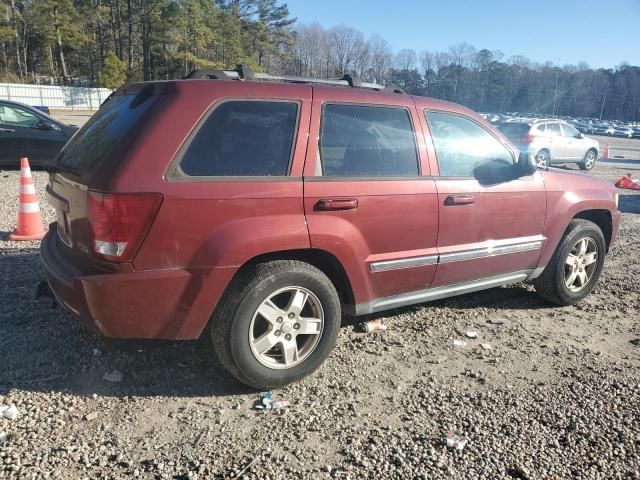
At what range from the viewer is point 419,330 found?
4230mm

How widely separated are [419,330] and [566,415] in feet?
4.39

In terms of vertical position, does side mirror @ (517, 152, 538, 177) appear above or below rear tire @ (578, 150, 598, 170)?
above

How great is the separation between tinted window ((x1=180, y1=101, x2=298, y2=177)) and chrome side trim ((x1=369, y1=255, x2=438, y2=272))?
0.91 metres

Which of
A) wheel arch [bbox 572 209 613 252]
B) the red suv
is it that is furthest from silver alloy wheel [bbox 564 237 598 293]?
the red suv

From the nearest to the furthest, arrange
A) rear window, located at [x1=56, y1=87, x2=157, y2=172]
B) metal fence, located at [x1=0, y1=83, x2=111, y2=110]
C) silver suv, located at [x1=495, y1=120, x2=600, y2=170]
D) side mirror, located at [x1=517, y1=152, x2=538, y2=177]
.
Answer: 1. rear window, located at [x1=56, y1=87, x2=157, y2=172]
2. side mirror, located at [x1=517, y1=152, x2=538, y2=177]
3. silver suv, located at [x1=495, y1=120, x2=600, y2=170]
4. metal fence, located at [x1=0, y1=83, x2=111, y2=110]

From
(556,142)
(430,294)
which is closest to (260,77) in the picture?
(430,294)

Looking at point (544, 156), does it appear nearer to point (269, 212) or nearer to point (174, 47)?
point (269, 212)

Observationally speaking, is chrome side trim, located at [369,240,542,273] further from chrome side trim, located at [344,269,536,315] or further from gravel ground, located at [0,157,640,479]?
gravel ground, located at [0,157,640,479]

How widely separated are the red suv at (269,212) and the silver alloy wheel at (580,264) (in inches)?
41.0

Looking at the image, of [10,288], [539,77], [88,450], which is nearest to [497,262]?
[88,450]

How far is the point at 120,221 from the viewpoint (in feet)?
9.00

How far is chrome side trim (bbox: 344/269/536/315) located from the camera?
3633 mm

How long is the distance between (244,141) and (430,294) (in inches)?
71.5

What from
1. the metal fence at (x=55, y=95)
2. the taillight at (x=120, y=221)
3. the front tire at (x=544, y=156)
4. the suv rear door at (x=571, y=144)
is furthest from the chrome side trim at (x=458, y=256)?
the metal fence at (x=55, y=95)
